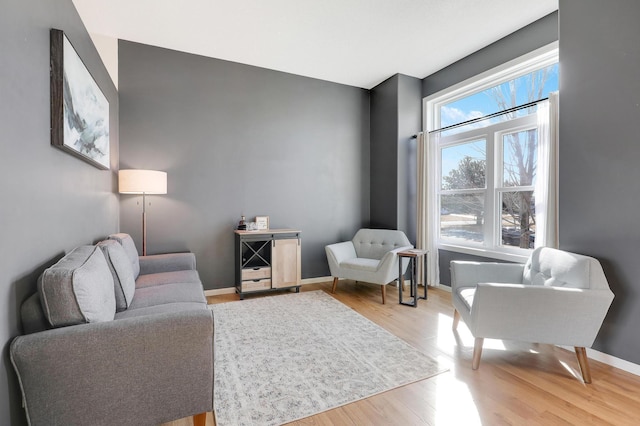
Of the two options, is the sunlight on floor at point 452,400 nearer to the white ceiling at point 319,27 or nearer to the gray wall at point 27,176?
the gray wall at point 27,176

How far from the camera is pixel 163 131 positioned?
3.54 meters

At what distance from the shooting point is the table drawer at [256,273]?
3629 millimetres

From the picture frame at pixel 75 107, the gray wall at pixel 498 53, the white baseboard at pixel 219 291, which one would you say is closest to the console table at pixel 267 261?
the white baseboard at pixel 219 291

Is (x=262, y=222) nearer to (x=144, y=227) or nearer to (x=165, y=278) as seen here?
(x=144, y=227)

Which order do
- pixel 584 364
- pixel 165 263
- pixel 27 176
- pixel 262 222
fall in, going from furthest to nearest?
pixel 262 222 → pixel 165 263 → pixel 584 364 → pixel 27 176

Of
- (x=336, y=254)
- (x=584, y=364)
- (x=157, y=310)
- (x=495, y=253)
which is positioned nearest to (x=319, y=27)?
(x=336, y=254)

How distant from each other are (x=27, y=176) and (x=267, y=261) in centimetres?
271

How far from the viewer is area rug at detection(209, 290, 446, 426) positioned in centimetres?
169

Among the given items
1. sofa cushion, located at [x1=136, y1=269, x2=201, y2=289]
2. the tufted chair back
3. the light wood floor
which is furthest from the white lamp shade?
the tufted chair back

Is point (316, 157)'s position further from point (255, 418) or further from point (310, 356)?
point (255, 418)

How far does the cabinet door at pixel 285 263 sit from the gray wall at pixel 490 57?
6.56 feet

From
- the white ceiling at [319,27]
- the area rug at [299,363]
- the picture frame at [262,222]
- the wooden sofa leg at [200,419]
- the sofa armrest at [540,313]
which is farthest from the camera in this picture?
the picture frame at [262,222]

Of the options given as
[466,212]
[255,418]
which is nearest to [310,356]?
[255,418]

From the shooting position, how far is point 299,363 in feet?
6.99
